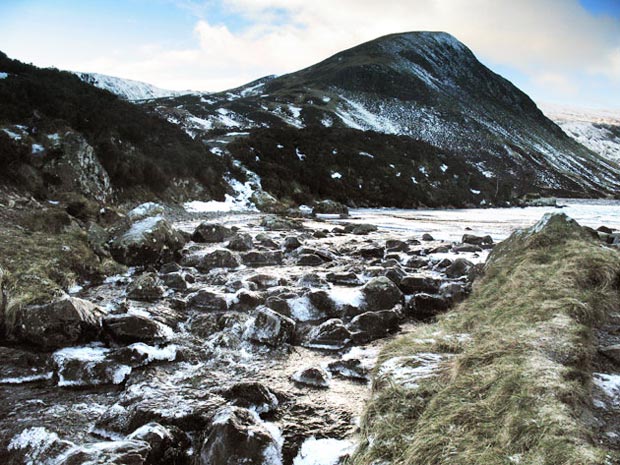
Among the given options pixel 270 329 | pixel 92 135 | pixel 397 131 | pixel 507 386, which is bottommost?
pixel 270 329

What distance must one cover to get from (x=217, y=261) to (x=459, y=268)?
278 inches

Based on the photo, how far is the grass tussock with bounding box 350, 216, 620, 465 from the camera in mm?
2932

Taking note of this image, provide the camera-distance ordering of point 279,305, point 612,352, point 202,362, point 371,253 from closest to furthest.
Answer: point 612,352, point 202,362, point 279,305, point 371,253

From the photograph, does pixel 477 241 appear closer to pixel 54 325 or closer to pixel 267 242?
pixel 267 242

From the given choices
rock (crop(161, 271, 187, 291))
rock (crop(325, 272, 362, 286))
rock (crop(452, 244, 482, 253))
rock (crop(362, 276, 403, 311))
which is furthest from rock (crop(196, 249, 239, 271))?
rock (crop(452, 244, 482, 253))

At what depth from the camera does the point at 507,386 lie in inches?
141

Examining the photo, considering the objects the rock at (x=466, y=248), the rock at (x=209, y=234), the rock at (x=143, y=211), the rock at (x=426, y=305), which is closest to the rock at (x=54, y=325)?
the rock at (x=426, y=305)

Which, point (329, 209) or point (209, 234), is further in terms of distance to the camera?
point (329, 209)

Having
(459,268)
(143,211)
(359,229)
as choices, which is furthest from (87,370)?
(359,229)

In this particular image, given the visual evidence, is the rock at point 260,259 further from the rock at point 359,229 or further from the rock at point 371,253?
the rock at point 359,229

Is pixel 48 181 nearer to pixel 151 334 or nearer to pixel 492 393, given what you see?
pixel 151 334

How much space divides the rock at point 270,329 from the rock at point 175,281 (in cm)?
352

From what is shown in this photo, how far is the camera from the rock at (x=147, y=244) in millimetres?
11953

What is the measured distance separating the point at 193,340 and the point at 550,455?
5.69 metres
